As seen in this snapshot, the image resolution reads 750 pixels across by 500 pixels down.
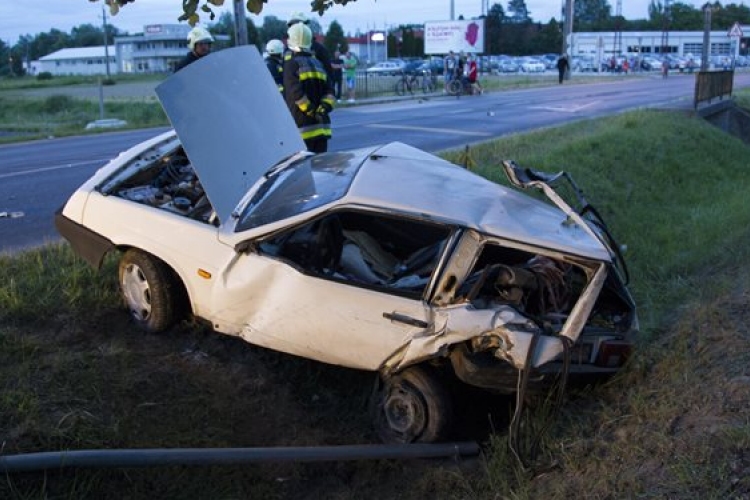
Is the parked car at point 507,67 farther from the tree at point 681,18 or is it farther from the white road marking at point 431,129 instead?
the white road marking at point 431,129

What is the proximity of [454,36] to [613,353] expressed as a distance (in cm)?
4674

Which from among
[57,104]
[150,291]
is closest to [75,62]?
[57,104]

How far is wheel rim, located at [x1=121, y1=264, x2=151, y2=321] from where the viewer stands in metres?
5.28

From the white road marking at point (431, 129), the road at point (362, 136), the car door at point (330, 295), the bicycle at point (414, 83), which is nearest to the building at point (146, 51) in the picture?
the bicycle at point (414, 83)

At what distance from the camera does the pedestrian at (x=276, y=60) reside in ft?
29.8

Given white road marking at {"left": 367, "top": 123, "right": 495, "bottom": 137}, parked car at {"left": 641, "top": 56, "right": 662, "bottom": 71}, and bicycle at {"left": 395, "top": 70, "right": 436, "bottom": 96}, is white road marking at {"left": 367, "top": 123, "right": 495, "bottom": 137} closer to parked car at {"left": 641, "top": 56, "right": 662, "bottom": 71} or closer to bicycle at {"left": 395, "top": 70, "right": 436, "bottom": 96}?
bicycle at {"left": 395, "top": 70, "right": 436, "bottom": 96}

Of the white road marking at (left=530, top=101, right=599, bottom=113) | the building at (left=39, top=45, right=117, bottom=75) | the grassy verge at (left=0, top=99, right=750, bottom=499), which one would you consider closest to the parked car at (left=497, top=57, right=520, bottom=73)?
the white road marking at (left=530, top=101, right=599, bottom=113)

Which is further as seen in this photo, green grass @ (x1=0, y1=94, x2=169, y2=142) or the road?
green grass @ (x1=0, y1=94, x2=169, y2=142)

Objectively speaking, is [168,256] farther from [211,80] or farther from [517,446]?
[517,446]

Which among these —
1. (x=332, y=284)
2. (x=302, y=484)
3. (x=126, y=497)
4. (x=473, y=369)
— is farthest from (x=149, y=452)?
(x=473, y=369)

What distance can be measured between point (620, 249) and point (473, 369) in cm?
144

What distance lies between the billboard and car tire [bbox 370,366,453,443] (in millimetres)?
45961

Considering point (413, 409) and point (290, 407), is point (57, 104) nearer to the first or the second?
point (290, 407)

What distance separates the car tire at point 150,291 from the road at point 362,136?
2170 mm
